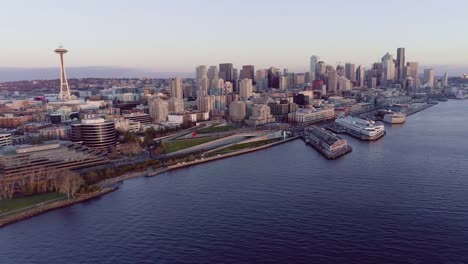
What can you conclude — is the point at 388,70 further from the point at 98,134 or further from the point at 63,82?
the point at 98,134

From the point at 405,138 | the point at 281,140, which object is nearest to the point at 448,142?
the point at 405,138

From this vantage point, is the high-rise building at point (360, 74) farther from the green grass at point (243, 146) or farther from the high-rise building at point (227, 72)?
the green grass at point (243, 146)

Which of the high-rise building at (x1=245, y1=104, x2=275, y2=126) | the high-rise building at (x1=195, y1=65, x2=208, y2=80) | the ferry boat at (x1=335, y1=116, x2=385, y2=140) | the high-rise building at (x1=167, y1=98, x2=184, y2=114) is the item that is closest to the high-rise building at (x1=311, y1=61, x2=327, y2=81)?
the high-rise building at (x1=195, y1=65, x2=208, y2=80)

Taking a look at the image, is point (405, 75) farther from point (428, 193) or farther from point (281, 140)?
point (428, 193)

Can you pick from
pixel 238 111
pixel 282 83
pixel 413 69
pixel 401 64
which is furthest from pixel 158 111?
pixel 413 69

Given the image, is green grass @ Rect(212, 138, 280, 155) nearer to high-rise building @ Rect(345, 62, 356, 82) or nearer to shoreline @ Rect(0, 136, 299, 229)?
shoreline @ Rect(0, 136, 299, 229)
